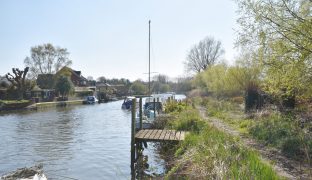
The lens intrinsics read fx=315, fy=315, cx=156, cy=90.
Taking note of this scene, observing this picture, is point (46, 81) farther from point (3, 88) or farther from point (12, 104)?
point (12, 104)

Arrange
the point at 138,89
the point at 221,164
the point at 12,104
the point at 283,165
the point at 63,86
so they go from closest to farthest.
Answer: the point at 221,164 → the point at 283,165 → the point at 12,104 → the point at 63,86 → the point at 138,89

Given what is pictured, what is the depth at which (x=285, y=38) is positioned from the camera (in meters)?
9.34

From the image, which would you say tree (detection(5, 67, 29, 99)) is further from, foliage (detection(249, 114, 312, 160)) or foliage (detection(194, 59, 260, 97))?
foliage (detection(249, 114, 312, 160))

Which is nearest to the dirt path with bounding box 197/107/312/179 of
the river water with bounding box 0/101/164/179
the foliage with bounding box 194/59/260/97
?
the river water with bounding box 0/101/164/179

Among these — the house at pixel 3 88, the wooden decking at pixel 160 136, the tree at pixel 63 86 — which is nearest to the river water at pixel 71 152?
the wooden decking at pixel 160 136

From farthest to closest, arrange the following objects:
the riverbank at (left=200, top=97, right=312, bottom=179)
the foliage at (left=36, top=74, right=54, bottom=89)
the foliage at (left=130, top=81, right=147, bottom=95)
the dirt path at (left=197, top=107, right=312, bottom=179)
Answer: the foliage at (left=130, top=81, right=147, bottom=95) < the foliage at (left=36, top=74, right=54, bottom=89) < the riverbank at (left=200, top=97, right=312, bottom=179) < the dirt path at (left=197, top=107, right=312, bottom=179)

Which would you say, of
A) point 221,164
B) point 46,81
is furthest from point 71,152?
point 46,81

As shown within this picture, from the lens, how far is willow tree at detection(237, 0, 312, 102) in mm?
8828

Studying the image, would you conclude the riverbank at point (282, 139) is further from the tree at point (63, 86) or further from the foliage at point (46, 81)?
the foliage at point (46, 81)

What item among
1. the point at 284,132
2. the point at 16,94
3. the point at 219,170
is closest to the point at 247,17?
the point at 284,132

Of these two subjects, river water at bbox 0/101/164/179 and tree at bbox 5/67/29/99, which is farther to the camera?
tree at bbox 5/67/29/99

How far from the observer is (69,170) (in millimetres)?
12469

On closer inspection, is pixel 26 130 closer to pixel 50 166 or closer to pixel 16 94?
pixel 50 166

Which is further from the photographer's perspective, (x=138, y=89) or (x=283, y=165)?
(x=138, y=89)
